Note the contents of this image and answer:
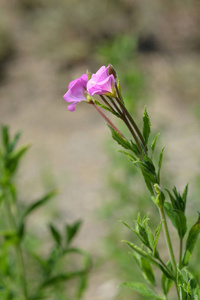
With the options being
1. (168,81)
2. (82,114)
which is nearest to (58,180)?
(82,114)

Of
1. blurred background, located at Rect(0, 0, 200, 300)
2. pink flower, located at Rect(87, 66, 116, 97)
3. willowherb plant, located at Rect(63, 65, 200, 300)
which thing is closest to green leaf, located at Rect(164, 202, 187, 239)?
willowherb plant, located at Rect(63, 65, 200, 300)

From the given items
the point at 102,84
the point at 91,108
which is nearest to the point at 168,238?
the point at 102,84

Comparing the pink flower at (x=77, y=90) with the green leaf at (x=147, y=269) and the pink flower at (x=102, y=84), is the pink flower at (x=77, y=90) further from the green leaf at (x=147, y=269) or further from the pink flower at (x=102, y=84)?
the green leaf at (x=147, y=269)

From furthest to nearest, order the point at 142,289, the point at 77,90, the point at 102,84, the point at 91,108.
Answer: the point at 91,108
the point at 142,289
the point at 77,90
the point at 102,84

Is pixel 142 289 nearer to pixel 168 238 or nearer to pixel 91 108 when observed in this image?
pixel 168 238

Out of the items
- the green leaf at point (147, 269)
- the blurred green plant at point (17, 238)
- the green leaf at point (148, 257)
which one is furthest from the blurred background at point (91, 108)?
the green leaf at point (148, 257)

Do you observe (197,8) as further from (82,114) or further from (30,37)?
(82,114)
